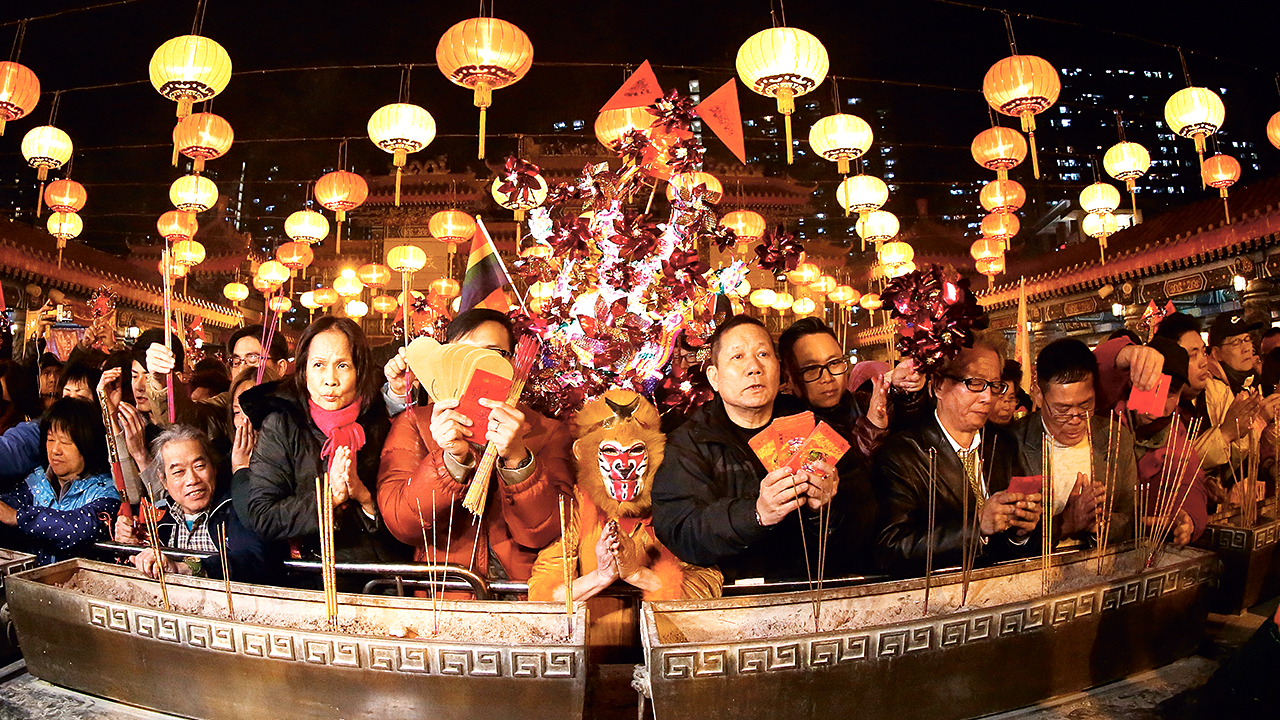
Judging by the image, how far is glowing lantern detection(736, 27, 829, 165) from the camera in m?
4.59

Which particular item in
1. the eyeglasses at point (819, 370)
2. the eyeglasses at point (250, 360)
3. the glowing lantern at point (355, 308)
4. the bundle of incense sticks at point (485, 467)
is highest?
the glowing lantern at point (355, 308)

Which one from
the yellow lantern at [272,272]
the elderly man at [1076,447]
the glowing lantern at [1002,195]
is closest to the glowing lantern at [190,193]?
the yellow lantern at [272,272]

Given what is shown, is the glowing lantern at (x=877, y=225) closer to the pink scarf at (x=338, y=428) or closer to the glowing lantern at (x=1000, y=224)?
the glowing lantern at (x=1000, y=224)

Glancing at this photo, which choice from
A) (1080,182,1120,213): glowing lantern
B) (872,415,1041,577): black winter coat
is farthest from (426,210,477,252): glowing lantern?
(872,415,1041,577): black winter coat

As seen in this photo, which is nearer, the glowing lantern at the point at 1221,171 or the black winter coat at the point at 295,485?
the black winter coat at the point at 295,485

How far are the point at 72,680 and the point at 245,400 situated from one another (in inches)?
30.9

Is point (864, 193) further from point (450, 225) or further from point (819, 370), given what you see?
point (819, 370)

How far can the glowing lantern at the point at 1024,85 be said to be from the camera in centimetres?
520

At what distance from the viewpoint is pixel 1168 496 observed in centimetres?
228

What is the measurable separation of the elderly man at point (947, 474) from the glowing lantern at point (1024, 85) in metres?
3.96

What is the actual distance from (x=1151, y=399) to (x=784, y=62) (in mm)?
3148

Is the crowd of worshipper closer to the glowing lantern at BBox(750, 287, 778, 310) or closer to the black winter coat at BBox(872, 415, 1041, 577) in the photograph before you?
the black winter coat at BBox(872, 415, 1041, 577)

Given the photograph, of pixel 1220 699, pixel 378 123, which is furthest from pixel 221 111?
pixel 1220 699

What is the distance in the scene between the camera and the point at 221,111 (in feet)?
30.0
